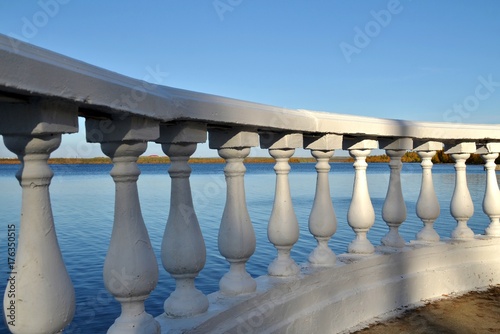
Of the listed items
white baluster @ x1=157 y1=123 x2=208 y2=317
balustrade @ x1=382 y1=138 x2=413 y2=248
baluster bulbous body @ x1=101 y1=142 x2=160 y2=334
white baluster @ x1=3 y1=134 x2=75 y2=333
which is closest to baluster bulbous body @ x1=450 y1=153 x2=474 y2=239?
balustrade @ x1=382 y1=138 x2=413 y2=248

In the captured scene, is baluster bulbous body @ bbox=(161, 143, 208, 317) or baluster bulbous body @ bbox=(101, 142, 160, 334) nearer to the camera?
baluster bulbous body @ bbox=(101, 142, 160, 334)

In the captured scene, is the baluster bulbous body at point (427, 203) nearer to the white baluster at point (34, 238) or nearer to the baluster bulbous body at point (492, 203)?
the baluster bulbous body at point (492, 203)

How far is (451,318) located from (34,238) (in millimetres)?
3006

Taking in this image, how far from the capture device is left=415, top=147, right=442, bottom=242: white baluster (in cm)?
406

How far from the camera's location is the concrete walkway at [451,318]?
3.17 m

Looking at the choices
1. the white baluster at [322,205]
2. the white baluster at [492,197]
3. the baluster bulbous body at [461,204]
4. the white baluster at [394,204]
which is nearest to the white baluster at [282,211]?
the white baluster at [322,205]

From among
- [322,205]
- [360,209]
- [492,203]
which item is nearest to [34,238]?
[322,205]

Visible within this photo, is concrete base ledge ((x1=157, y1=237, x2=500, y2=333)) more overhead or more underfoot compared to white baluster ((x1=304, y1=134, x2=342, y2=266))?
more underfoot

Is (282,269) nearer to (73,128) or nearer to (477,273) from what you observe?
(73,128)

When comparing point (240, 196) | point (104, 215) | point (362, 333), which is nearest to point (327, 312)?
point (362, 333)

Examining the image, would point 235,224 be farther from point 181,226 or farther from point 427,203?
point 427,203

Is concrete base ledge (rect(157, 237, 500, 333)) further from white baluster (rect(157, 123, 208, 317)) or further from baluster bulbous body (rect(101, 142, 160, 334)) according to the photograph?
baluster bulbous body (rect(101, 142, 160, 334))

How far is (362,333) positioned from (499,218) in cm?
219

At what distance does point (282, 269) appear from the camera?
113 inches
